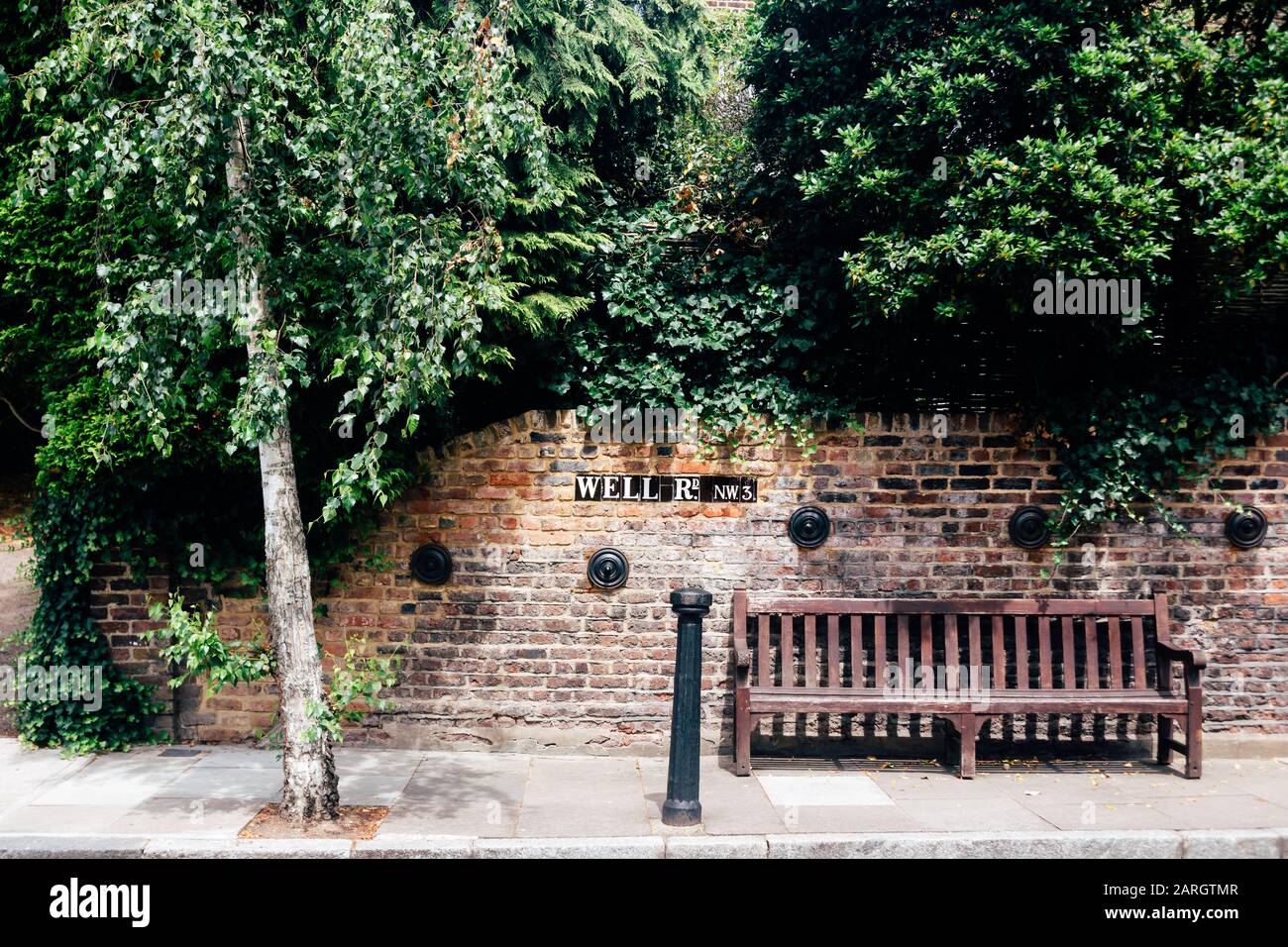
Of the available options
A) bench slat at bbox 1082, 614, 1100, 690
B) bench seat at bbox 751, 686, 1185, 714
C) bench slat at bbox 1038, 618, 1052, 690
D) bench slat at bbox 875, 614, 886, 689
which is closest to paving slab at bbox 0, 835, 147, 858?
bench seat at bbox 751, 686, 1185, 714

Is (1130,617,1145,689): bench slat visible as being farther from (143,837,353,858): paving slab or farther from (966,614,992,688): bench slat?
(143,837,353,858): paving slab

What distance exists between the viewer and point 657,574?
21.0 feet

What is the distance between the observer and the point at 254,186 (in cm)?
471

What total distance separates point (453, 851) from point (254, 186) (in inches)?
148

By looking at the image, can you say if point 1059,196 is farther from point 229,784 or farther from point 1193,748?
point 229,784

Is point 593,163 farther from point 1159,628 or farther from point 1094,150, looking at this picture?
point 1159,628

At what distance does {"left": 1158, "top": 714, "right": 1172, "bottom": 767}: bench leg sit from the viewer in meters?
6.12

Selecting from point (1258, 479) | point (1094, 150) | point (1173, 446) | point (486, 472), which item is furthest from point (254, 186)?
point (1258, 479)

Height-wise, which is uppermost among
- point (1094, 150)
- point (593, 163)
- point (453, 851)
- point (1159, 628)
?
point (593, 163)

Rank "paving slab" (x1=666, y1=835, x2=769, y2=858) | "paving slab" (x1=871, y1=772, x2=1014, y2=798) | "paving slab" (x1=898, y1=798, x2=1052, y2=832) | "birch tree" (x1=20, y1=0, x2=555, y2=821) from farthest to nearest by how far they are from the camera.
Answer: "paving slab" (x1=871, y1=772, x2=1014, y2=798)
"paving slab" (x1=898, y1=798, x2=1052, y2=832)
"paving slab" (x1=666, y1=835, x2=769, y2=858)
"birch tree" (x1=20, y1=0, x2=555, y2=821)

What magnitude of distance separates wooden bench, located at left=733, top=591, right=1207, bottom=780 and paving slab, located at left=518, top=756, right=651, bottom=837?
0.88 m

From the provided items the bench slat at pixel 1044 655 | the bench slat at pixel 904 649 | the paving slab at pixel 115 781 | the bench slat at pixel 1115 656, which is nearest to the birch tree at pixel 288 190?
the paving slab at pixel 115 781

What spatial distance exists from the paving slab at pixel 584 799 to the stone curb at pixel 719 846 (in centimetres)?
17

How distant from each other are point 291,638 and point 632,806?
7.36 ft
